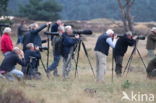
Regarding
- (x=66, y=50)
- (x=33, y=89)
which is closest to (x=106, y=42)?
(x=66, y=50)

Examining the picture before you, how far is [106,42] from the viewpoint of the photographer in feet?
54.3

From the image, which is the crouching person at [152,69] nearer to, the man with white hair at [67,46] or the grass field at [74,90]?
the grass field at [74,90]

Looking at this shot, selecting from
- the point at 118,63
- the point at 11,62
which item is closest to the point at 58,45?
the point at 118,63

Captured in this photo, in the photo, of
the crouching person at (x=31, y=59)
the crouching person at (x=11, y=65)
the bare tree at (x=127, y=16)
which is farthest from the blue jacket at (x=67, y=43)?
the bare tree at (x=127, y=16)

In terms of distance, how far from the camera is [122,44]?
1831 centimetres

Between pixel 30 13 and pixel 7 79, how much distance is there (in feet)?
137

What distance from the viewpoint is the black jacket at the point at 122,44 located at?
1792 cm

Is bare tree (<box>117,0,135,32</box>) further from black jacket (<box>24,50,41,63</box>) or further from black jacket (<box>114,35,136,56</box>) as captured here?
black jacket (<box>24,50,41,63</box>)

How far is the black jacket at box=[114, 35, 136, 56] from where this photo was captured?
17.9 metres

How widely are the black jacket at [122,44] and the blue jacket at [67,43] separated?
1952mm

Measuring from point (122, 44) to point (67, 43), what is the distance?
7.49ft

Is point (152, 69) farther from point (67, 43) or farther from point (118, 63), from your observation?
point (67, 43)

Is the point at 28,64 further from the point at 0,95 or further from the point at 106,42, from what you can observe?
the point at 0,95

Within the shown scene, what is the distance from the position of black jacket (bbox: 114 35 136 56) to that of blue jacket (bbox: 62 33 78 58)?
1952 mm
